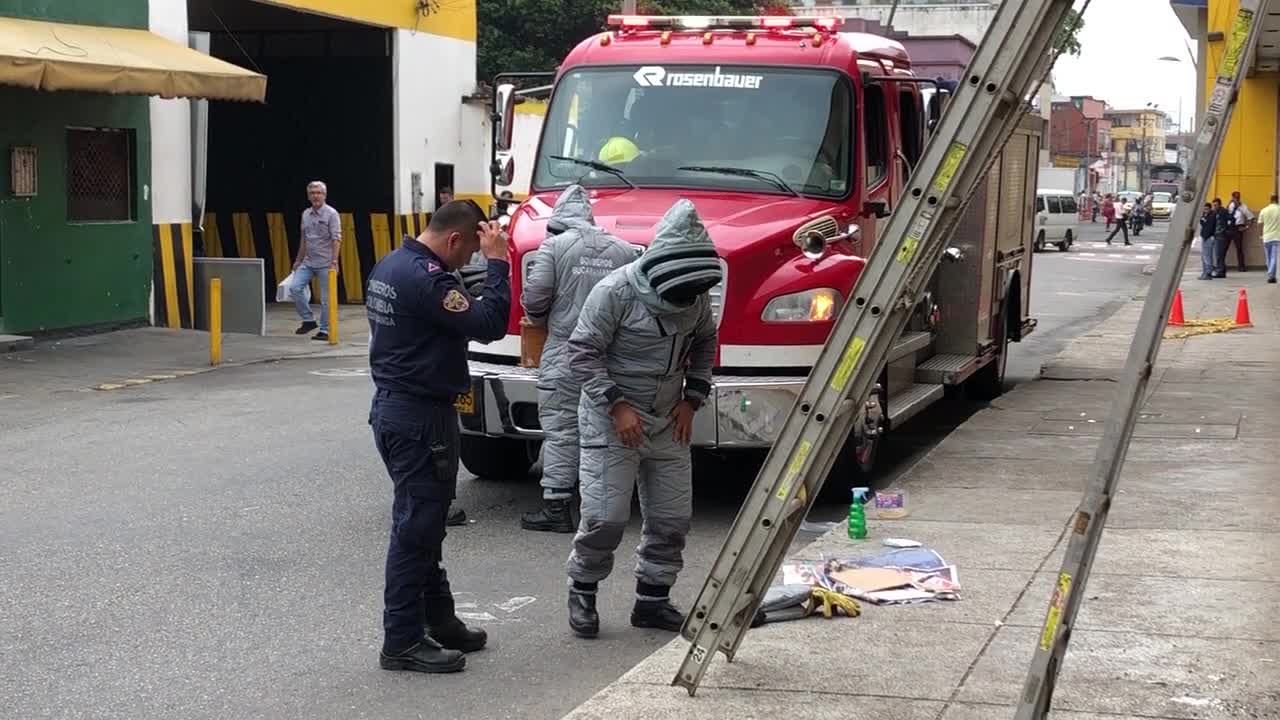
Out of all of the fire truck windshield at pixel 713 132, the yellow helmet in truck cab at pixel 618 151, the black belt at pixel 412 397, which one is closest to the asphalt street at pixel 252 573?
the black belt at pixel 412 397

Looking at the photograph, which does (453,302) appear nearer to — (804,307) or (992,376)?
(804,307)

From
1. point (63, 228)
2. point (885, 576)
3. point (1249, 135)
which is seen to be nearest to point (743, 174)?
point (885, 576)

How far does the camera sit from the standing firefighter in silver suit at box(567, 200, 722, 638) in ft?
21.9

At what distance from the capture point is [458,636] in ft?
21.7

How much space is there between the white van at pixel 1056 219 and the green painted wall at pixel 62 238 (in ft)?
115

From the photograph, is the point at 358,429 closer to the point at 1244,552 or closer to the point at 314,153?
the point at 1244,552

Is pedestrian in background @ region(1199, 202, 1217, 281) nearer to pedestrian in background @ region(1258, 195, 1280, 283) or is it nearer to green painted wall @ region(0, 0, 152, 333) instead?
pedestrian in background @ region(1258, 195, 1280, 283)

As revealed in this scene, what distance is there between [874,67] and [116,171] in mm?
12278

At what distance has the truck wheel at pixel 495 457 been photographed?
10.3 metres

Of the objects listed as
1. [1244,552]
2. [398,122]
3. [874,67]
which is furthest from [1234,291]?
[1244,552]

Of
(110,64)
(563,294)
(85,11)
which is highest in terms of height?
(85,11)

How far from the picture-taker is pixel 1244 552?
26.2 feet

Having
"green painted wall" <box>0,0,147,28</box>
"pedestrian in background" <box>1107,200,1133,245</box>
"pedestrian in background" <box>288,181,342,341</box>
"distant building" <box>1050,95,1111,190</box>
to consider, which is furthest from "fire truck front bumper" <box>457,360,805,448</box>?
"distant building" <box>1050,95,1111,190</box>

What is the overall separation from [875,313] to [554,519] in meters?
4.05
